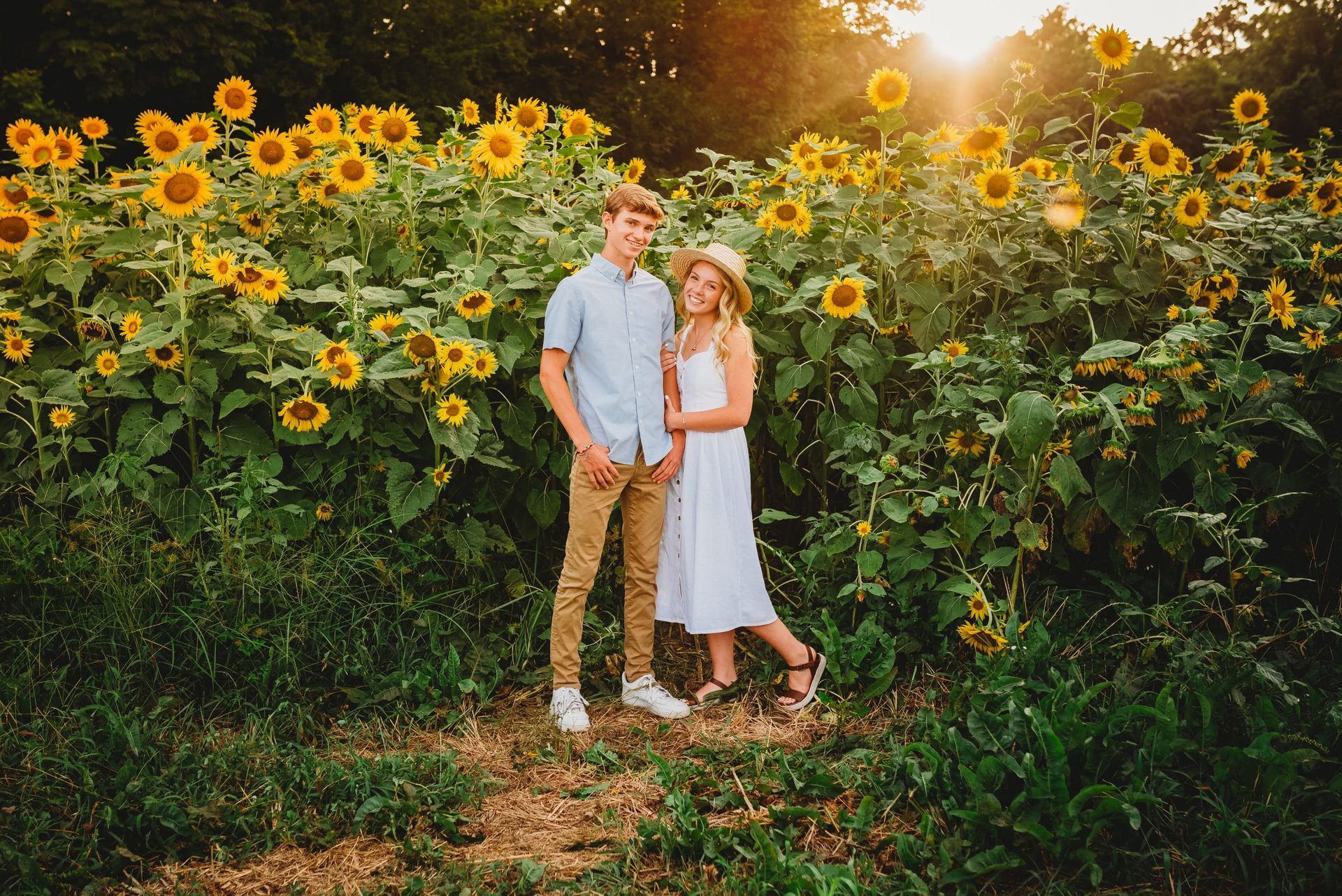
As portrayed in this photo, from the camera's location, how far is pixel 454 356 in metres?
3.21

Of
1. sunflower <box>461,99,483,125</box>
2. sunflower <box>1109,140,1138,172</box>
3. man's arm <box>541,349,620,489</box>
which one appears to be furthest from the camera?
sunflower <box>461,99,483,125</box>

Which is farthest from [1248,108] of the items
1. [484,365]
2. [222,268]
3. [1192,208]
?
[222,268]

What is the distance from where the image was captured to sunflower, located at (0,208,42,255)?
11.7 feet

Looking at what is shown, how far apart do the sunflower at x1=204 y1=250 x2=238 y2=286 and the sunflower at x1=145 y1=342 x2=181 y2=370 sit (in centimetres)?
28

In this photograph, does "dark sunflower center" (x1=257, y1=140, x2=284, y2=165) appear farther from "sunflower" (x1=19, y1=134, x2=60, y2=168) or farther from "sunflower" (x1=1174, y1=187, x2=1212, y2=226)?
"sunflower" (x1=1174, y1=187, x2=1212, y2=226)

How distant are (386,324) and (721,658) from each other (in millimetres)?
1577

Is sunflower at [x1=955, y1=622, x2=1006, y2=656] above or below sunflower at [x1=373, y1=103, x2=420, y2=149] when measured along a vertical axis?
below

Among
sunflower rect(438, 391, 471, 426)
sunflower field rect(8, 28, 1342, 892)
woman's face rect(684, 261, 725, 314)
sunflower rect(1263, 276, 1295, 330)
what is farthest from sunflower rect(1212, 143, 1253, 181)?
sunflower rect(438, 391, 471, 426)

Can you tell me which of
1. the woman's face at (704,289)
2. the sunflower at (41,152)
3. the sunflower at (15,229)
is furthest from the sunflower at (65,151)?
the woman's face at (704,289)

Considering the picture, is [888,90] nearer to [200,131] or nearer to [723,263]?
[723,263]

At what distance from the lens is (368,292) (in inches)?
134

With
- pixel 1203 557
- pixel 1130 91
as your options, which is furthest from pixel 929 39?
pixel 1203 557

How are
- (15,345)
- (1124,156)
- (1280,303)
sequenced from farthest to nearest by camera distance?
(1124,156)
(15,345)
(1280,303)

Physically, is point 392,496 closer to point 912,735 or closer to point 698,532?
point 698,532
